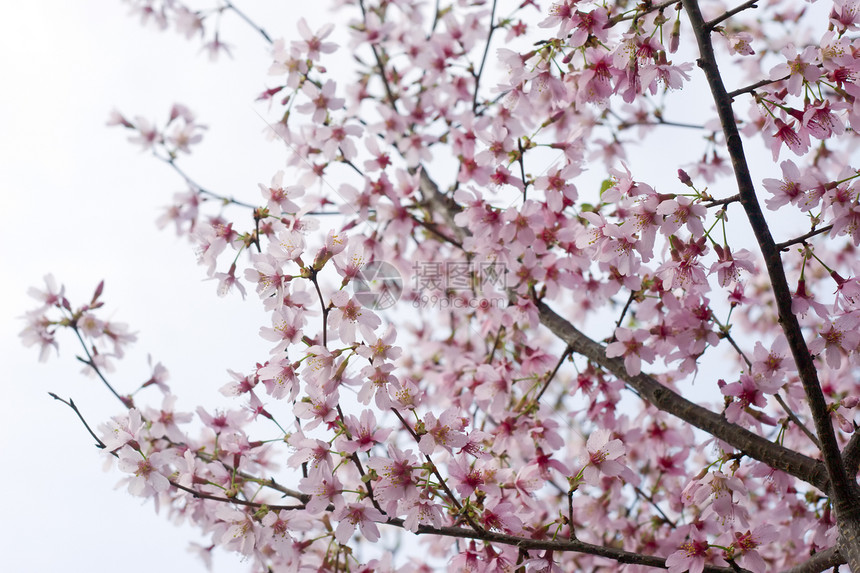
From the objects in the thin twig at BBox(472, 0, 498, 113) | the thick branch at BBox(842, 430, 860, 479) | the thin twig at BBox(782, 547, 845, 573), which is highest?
the thin twig at BBox(472, 0, 498, 113)

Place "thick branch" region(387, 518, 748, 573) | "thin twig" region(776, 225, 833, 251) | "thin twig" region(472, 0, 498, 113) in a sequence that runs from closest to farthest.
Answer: "thin twig" region(776, 225, 833, 251) < "thick branch" region(387, 518, 748, 573) < "thin twig" region(472, 0, 498, 113)

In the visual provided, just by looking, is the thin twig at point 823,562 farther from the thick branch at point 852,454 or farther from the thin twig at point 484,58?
the thin twig at point 484,58

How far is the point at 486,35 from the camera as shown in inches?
136

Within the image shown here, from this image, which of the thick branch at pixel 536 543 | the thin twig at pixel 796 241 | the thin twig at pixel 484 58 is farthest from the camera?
the thin twig at pixel 484 58

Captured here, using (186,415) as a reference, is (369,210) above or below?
above

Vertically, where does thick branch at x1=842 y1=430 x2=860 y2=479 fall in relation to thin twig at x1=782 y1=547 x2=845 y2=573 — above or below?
above

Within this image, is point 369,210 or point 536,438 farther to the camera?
point 369,210

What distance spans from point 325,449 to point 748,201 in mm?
1505

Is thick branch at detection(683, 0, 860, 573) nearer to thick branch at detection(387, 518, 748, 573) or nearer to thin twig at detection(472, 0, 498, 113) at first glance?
thick branch at detection(387, 518, 748, 573)

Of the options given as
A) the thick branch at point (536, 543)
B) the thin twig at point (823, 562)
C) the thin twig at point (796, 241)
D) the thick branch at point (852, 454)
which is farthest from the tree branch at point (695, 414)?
the thin twig at point (796, 241)

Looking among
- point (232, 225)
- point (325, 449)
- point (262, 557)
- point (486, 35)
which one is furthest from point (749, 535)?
point (486, 35)

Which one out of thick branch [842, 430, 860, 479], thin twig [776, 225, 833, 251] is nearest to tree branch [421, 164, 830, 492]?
thick branch [842, 430, 860, 479]

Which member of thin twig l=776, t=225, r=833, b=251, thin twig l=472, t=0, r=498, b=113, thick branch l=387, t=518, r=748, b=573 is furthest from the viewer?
thin twig l=472, t=0, r=498, b=113

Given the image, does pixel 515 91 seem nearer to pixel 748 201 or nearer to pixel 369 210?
pixel 369 210
